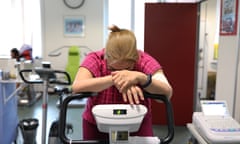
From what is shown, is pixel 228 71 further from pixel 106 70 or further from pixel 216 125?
pixel 106 70

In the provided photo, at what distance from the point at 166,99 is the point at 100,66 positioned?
1.20 ft

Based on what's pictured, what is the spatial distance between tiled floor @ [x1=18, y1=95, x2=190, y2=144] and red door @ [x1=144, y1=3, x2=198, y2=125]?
21.1 inches

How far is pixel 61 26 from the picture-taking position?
6.29 metres

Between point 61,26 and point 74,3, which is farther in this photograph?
point 61,26

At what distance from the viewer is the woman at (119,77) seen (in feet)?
3.38

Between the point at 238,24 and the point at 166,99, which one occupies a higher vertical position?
the point at 238,24

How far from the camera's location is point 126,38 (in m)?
1.11

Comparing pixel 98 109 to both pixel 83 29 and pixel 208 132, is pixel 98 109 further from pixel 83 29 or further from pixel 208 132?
pixel 83 29

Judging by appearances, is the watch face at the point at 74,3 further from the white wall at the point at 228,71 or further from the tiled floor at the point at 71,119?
the white wall at the point at 228,71

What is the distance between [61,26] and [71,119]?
2.69 metres

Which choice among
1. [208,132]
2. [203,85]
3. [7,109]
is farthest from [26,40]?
[208,132]

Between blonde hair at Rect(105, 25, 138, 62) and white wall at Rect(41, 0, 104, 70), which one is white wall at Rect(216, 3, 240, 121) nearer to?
blonde hair at Rect(105, 25, 138, 62)

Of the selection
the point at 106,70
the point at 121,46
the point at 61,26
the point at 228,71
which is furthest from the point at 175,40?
the point at 61,26

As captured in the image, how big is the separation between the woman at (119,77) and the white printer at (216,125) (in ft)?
1.60
